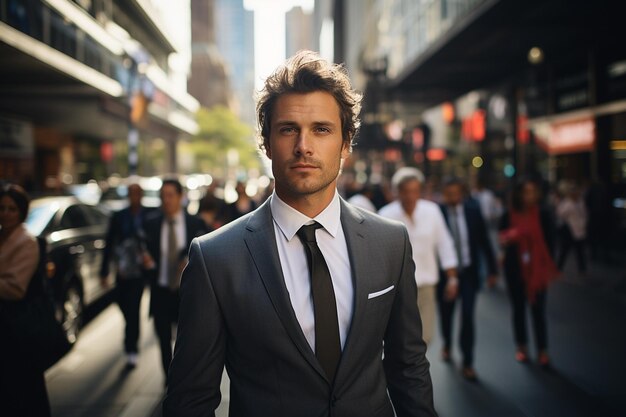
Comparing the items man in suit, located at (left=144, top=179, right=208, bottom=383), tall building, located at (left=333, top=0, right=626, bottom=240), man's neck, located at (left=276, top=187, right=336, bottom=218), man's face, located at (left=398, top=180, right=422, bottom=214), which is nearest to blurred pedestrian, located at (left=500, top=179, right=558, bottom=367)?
man's face, located at (left=398, top=180, right=422, bottom=214)

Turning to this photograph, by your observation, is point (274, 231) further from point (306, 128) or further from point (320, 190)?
point (306, 128)

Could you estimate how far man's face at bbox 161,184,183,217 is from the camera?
18.7 feet

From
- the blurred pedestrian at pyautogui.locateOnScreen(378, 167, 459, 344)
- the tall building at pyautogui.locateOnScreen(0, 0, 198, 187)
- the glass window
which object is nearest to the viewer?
the blurred pedestrian at pyautogui.locateOnScreen(378, 167, 459, 344)

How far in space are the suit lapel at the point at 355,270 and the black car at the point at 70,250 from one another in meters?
5.32

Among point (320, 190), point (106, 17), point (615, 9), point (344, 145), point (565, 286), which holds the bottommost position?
point (565, 286)

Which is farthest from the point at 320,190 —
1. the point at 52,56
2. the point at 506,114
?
the point at 506,114

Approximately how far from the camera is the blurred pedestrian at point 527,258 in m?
6.22

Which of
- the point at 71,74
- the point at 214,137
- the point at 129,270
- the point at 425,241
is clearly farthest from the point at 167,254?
the point at 214,137

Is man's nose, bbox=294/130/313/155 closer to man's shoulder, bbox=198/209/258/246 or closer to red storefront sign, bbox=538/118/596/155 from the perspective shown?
man's shoulder, bbox=198/209/258/246

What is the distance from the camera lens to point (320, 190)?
2.03 metres

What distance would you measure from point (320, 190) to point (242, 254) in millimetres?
373

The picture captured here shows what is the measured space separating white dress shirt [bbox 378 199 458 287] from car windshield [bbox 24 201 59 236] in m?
4.33

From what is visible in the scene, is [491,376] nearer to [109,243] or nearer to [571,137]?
[109,243]

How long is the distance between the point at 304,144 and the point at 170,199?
4019 millimetres
